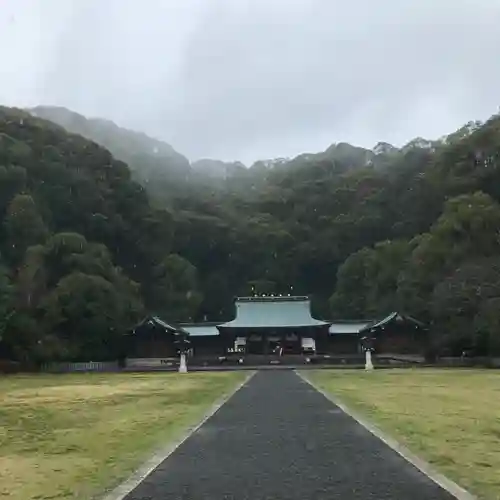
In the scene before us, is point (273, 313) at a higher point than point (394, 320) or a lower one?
higher

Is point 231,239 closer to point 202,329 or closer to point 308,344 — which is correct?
point 202,329

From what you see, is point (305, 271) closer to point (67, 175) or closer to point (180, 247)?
point (180, 247)

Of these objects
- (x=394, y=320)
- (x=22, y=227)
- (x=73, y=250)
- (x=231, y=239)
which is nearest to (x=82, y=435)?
(x=73, y=250)

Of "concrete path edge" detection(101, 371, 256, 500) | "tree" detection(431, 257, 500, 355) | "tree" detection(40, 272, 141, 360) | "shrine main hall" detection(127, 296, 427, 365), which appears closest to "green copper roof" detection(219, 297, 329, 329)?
"shrine main hall" detection(127, 296, 427, 365)

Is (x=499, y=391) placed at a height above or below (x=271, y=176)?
below

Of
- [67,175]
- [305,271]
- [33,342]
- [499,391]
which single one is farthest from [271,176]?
[499,391]

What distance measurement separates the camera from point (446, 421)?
1081 centimetres

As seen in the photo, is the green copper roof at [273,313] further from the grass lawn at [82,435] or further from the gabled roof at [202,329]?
the grass lawn at [82,435]

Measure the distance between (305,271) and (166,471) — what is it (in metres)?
53.5

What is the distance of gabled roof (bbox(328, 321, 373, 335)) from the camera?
147 feet

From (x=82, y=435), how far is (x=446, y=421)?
5.47 meters

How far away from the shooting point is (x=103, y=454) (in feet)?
26.6

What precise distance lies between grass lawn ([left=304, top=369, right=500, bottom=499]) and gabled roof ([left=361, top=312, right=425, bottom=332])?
20.8 metres

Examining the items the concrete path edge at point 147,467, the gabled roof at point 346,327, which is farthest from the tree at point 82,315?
the concrete path edge at point 147,467
